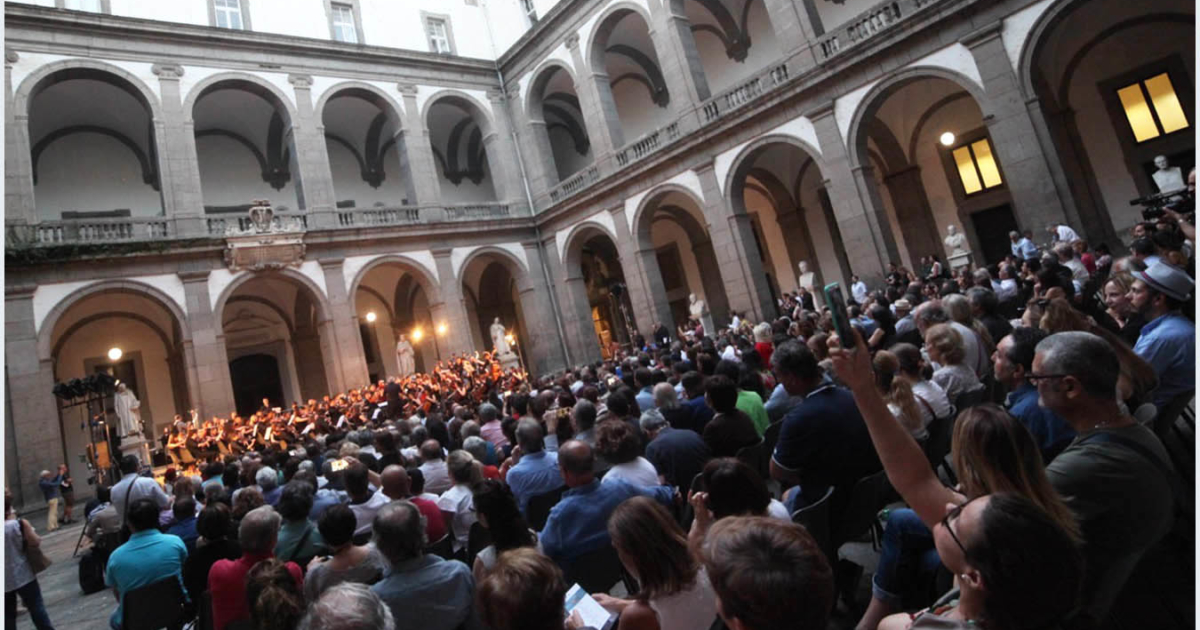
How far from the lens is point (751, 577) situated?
4.74 feet

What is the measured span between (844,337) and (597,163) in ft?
58.5

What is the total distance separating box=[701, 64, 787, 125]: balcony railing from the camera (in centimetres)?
1488

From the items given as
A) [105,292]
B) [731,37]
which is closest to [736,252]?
[731,37]

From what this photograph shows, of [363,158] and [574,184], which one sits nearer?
[574,184]

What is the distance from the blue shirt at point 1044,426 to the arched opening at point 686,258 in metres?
17.2

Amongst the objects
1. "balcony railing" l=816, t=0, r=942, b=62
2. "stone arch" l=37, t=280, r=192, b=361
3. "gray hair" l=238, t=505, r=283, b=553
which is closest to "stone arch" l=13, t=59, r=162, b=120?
"stone arch" l=37, t=280, r=192, b=361

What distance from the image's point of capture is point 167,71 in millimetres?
15711

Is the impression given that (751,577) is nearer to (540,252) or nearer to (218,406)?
(218,406)

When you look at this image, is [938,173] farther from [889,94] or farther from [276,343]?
[276,343]

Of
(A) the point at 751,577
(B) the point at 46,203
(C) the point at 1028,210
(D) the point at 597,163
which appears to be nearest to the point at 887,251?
(C) the point at 1028,210

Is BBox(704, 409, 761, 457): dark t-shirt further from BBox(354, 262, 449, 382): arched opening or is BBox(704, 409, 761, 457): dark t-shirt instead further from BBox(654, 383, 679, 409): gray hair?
BBox(354, 262, 449, 382): arched opening

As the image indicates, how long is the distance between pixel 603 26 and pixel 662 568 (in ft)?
62.5

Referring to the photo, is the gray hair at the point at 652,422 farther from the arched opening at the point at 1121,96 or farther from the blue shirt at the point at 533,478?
the arched opening at the point at 1121,96

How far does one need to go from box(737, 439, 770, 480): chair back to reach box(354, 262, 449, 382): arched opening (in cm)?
1945
